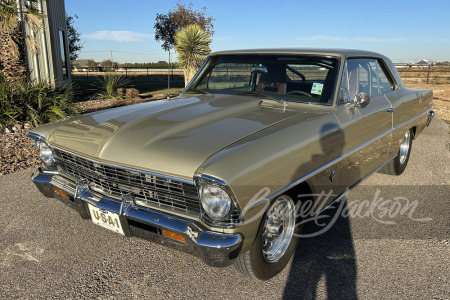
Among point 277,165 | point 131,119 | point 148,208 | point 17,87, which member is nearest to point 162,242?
point 148,208

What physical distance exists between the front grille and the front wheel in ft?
1.50

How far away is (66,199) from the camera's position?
2.85m

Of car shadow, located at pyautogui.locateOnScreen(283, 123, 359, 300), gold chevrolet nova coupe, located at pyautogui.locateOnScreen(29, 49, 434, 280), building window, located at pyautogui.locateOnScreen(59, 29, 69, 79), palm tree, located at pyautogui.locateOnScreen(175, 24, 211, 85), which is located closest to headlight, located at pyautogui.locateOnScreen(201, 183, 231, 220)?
gold chevrolet nova coupe, located at pyautogui.locateOnScreen(29, 49, 434, 280)

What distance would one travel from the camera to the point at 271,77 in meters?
3.58

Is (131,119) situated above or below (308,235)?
above

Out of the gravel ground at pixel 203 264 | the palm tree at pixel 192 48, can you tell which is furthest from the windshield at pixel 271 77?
the palm tree at pixel 192 48

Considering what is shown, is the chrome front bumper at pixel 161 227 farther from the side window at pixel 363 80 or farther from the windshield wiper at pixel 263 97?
the side window at pixel 363 80

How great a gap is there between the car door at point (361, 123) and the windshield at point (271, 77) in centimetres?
19

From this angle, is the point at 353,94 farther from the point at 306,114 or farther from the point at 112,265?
the point at 112,265

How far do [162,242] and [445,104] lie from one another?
1353 cm

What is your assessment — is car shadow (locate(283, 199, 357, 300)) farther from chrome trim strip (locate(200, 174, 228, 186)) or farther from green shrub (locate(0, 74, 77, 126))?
green shrub (locate(0, 74, 77, 126))

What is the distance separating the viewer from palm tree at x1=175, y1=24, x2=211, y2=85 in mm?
14763

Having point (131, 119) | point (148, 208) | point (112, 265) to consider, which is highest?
point (131, 119)

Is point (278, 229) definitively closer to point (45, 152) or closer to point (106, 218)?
point (106, 218)
